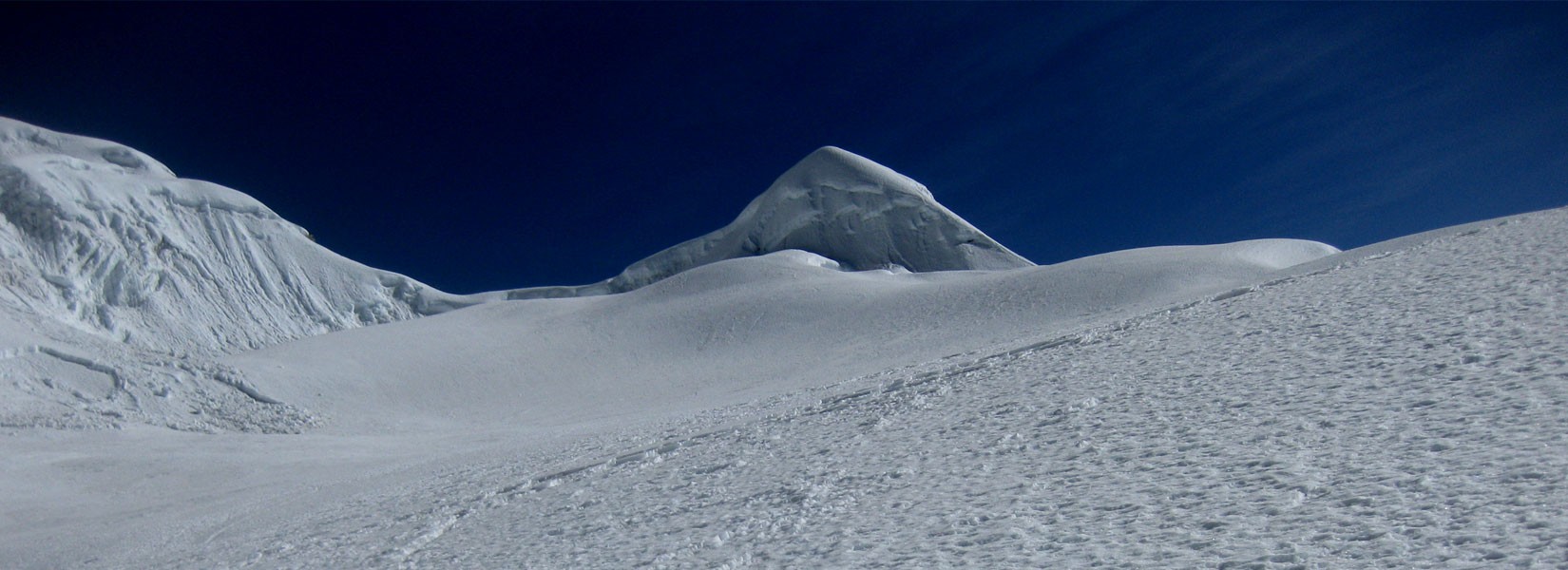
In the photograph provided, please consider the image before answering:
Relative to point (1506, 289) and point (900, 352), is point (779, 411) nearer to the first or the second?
point (1506, 289)

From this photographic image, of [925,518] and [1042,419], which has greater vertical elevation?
[1042,419]

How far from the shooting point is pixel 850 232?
70250 millimetres

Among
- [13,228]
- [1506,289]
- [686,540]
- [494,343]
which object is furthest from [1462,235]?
[13,228]

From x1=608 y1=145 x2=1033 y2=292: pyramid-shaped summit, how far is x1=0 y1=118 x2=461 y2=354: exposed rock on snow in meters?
20.7

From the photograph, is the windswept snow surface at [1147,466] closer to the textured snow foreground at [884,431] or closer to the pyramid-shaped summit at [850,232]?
the textured snow foreground at [884,431]

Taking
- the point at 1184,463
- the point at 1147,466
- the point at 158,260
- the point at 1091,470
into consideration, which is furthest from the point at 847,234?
the point at 1184,463

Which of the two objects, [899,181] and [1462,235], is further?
[899,181]

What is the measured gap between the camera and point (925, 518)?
22.7ft

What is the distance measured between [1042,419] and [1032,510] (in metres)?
3.22

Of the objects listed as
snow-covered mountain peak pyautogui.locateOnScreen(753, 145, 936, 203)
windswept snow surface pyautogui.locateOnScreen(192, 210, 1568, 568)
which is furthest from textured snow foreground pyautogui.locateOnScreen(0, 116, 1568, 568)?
snow-covered mountain peak pyautogui.locateOnScreen(753, 145, 936, 203)

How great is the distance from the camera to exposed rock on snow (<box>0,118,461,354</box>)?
41.8 metres

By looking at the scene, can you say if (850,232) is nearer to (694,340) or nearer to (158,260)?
(694,340)

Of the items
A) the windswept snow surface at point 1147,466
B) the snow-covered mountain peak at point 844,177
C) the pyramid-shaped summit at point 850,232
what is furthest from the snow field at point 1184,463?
the snow-covered mountain peak at point 844,177

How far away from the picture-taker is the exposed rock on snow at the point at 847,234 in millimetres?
67938
